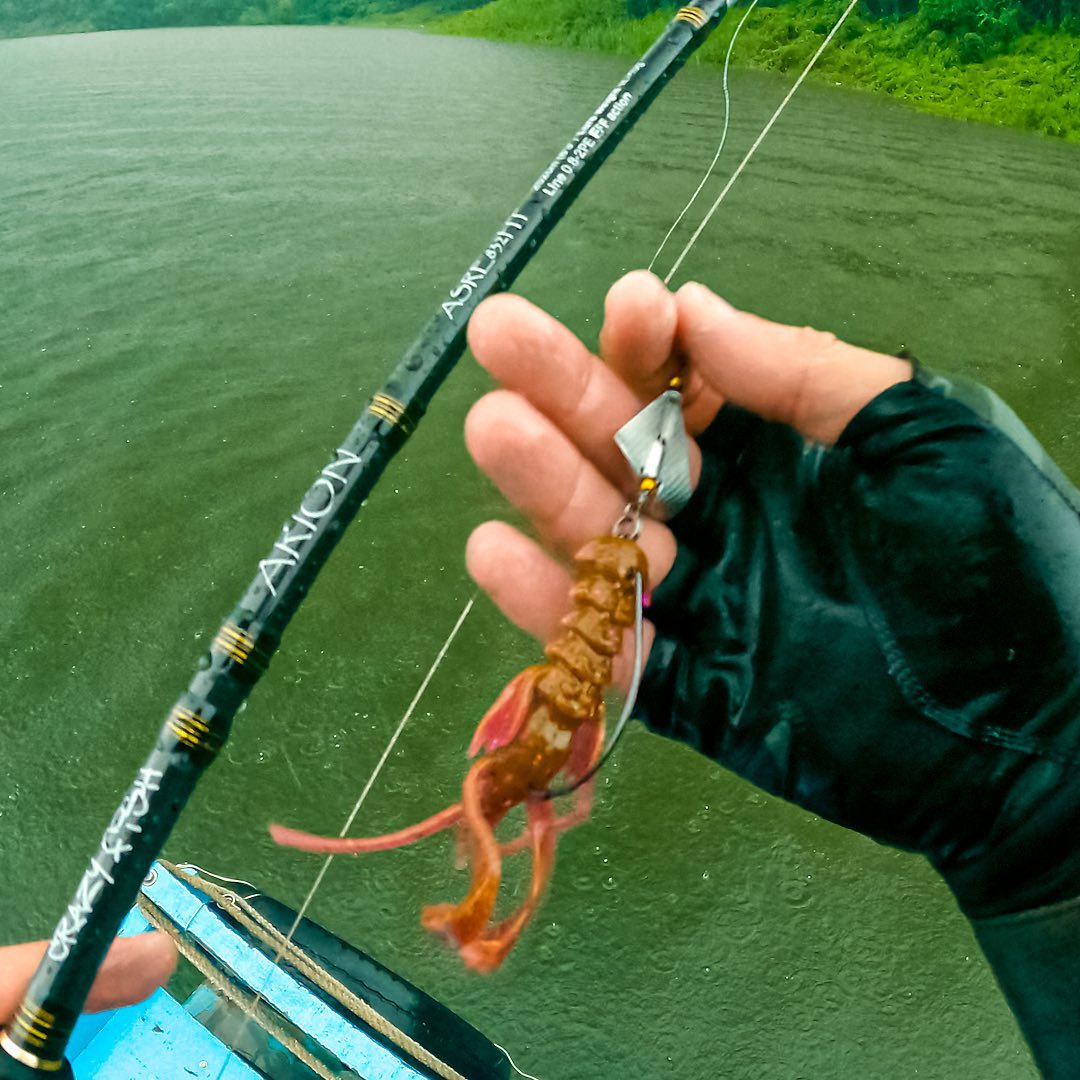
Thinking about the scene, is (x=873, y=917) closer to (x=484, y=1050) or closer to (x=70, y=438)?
(x=484, y=1050)

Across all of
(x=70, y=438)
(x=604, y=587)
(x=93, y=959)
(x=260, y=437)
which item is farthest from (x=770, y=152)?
(x=93, y=959)

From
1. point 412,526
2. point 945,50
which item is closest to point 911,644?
point 412,526

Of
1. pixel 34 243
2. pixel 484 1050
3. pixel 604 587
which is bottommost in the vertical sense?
pixel 484 1050

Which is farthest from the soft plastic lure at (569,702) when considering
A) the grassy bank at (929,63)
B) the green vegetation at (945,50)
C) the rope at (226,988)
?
the grassy bank at (929,63)

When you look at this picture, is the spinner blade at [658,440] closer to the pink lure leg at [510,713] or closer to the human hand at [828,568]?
the human hand at [828,568]

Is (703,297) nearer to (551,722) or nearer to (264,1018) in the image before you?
(551,722)

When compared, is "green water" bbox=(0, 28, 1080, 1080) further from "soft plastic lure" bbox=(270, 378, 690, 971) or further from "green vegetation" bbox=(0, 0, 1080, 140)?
"green vegetation" bbox=(0, 0, 1080, 140)
